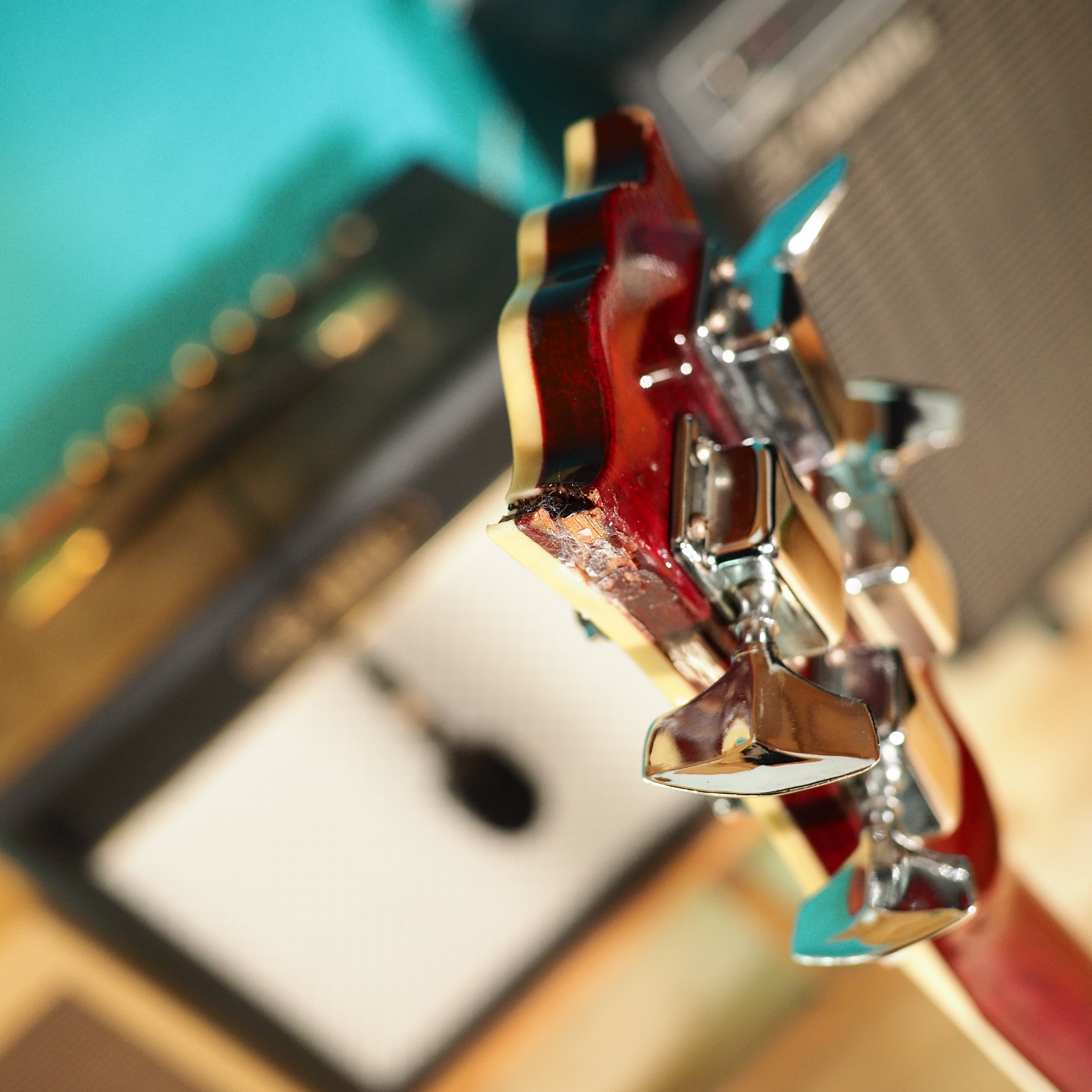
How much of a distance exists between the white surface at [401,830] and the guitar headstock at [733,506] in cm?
27

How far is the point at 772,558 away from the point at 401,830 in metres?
0.42

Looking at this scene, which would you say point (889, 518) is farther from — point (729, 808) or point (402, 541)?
point (402, 541)

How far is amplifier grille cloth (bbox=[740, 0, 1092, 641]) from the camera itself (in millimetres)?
688

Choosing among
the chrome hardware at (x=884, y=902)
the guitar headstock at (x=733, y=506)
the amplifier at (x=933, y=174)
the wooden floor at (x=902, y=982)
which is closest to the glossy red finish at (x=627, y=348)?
the guitar headstock at (x=733, y=506)

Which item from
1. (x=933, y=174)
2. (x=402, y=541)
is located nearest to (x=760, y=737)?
(x=402, y=541)

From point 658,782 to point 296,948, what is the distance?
437 mm

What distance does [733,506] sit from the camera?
25cm

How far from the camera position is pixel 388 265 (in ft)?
2.19

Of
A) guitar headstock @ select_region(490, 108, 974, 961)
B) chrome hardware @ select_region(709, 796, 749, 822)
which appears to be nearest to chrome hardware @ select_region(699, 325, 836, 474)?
guitar headstock @ select_region(490, 108, 974, 961)

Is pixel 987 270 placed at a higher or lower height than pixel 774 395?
lower

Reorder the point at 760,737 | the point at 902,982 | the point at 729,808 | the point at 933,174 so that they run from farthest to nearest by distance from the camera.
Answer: the point at 933,174, the point at 902,982, the point at 729,808, the point at 760,737

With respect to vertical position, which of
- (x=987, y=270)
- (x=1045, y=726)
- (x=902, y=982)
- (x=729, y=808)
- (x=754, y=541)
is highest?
(x=754, y=541)

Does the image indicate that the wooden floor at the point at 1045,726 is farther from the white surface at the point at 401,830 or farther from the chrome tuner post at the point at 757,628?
the chrome tuner post at the point at 757,628

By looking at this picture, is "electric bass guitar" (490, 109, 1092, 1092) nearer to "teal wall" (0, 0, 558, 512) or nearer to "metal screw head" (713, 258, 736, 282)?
"metal screw head" (713, 258, 736, 282)
